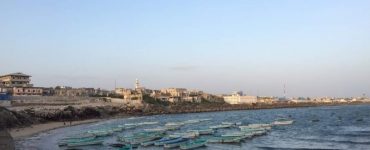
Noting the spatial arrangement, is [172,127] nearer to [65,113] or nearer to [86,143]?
[86,143]

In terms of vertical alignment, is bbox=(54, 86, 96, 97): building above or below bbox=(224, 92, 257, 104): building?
above

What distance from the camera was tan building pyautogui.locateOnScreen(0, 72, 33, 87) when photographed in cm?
9968

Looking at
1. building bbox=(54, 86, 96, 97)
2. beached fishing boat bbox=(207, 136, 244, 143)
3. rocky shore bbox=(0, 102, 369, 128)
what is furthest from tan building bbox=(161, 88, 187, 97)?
beached fishing boat bbox=(207, 136, 244, 143)

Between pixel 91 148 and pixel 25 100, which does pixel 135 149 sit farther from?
pixel 25 100

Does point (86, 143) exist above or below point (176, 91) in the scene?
below

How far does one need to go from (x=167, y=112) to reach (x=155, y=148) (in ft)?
261

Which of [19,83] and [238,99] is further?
[238,99]

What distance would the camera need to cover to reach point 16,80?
10088cm

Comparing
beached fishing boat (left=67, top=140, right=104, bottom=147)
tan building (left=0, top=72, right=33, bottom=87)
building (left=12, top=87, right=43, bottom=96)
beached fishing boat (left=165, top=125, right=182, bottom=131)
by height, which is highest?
tan building (left=0, top=72, right=33, bottom=87)

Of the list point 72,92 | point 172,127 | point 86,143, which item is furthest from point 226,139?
point 72,92

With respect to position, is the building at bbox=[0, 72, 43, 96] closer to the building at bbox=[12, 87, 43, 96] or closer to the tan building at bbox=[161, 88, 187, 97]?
the building at bbox=[12, 87, 43, 96]

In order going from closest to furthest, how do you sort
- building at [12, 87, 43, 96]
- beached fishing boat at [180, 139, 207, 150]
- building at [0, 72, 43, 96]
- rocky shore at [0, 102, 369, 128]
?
beached fishing boat at [180, 139, 207, 150] < rocky shore at [0, 102, 369, 128] < building at [12, 87, 43, 96] < building at [0, 72, 43, 96]

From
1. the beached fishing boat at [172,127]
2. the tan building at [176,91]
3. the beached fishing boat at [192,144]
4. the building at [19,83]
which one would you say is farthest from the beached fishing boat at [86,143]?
the tan building at [176,91]

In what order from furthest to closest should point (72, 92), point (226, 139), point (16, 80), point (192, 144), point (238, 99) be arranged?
point (238, 99)
point (72, 92)
point (16, 80)
point (226, 139)
point (192, 144)
